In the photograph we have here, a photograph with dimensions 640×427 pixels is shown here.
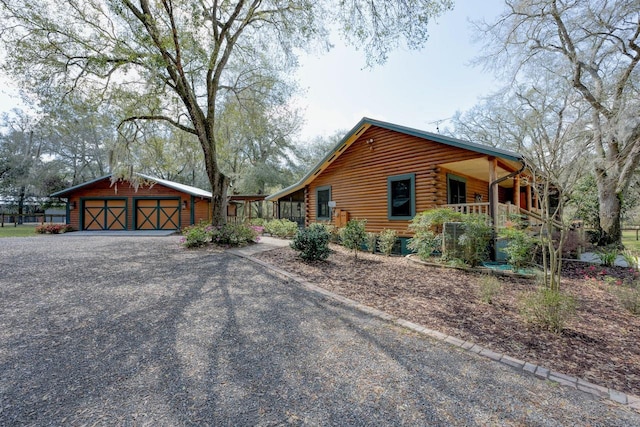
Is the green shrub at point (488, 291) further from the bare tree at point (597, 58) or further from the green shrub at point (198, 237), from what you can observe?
the green shrub at point (198, 237)

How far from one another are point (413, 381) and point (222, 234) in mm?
8637

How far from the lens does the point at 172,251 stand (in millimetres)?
8555

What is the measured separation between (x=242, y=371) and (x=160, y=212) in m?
18.3

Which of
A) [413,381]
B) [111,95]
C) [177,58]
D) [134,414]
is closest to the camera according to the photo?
[134,414]

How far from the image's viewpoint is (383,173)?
9.20 m

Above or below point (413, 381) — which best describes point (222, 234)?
above

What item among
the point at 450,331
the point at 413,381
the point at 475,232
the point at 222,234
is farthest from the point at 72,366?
the point at 222,234

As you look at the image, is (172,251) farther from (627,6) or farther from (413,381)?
(627,6)

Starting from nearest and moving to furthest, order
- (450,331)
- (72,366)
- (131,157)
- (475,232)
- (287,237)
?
(72,366) < (450,331) < (475,232) < (131,157) < (287,237)

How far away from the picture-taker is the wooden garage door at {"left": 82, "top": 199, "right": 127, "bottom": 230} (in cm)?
1741

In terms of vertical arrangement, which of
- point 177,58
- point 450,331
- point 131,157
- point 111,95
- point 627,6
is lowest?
point 450,331

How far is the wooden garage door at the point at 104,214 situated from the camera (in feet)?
57.1

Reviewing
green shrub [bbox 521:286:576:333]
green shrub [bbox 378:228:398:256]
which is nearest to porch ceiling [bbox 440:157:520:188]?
green shrub [bbox 378:228:398:256]

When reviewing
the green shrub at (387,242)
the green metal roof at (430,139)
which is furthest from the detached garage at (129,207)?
the green shrub at (387,242)
